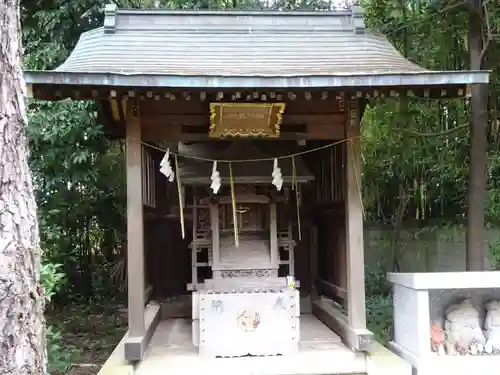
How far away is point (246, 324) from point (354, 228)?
1334 millimetres

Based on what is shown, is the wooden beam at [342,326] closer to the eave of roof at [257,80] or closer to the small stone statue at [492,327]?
the small stone statue at [492,327]

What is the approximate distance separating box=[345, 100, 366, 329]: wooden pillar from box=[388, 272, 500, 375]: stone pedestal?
1.54 feet

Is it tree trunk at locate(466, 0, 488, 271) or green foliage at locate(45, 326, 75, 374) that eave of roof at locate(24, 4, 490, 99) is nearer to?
tree trunk at locate(466, 0, 488, 271)

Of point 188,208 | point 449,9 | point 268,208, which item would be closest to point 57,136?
point 188,208

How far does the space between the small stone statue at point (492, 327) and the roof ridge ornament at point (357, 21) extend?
3137mm

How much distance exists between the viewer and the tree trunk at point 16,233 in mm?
1847

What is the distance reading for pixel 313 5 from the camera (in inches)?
385

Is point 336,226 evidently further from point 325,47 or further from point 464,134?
point 464,134

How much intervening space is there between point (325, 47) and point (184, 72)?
1738 millimetres

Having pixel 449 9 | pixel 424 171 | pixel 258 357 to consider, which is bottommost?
pixel 258 357

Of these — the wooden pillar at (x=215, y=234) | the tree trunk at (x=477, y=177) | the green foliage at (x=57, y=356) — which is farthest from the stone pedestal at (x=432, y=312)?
the green foliage at (x=57, y=356)

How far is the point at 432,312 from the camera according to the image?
Answer: 5.11 metres

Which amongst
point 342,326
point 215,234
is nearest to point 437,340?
point 342,326

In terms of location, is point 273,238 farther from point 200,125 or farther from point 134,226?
point 134,226
